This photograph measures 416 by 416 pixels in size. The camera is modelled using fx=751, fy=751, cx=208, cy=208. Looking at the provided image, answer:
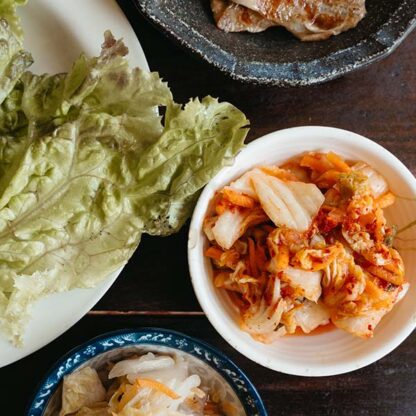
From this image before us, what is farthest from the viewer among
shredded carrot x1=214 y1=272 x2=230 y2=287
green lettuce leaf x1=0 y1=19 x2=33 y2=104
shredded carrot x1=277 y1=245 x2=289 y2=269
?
shredded carrot x1=214 y1=272 x2=230 y2=287

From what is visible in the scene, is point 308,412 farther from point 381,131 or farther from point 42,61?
point 42,61

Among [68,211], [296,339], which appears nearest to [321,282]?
[296,339]

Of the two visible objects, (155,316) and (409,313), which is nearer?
(409,313)

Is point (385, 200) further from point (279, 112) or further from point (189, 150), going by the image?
point (189, 150)

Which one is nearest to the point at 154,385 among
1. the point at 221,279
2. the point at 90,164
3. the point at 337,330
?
the point at 221,279

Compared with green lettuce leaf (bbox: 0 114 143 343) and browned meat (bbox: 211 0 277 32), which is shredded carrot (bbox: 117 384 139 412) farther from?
browned meat (bbox: 211 0 277 32)

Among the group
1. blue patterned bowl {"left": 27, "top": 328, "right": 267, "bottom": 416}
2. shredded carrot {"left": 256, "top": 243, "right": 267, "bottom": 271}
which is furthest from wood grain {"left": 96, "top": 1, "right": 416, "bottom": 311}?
shredded carrot {"left": 256, "top": 243, "right": 267, "bottom": 271}
